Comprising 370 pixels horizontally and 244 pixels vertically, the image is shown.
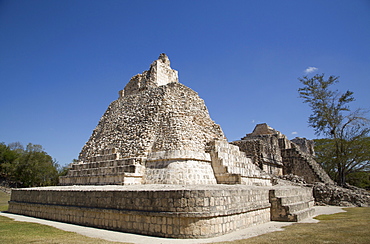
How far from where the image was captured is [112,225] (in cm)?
832

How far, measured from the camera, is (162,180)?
10.9 metres

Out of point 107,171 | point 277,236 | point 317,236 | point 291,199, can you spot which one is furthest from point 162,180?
point 317,236

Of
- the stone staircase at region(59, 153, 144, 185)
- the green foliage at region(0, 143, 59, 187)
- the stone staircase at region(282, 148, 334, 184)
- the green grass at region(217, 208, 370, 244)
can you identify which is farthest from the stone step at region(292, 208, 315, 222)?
the green foliage at region(0, 143, 59, 187)

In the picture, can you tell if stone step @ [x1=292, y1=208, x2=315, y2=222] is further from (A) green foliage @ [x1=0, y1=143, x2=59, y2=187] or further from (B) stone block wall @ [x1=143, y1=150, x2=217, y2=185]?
(A) green foliage @ [x1=0, y1=143, x2=59, y2=187]

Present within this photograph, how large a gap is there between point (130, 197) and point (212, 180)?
4665 mm

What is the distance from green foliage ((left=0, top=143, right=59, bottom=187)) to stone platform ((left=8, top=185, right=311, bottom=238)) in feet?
80.2

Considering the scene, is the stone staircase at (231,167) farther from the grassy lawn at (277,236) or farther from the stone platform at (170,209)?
the grassy lawn at (277,236)

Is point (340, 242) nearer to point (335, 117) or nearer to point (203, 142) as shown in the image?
point (203, 142)

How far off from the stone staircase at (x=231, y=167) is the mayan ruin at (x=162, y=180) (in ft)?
0.14

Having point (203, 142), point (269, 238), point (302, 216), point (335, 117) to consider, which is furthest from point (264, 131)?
point (269, 238)

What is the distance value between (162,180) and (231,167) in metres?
3.44

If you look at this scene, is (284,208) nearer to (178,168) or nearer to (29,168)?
(178,168)

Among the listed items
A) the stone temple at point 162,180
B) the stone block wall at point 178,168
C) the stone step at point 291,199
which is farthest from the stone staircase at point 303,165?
the stone block wall at point 178,168

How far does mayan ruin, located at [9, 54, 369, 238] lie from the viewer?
23.9 ft
